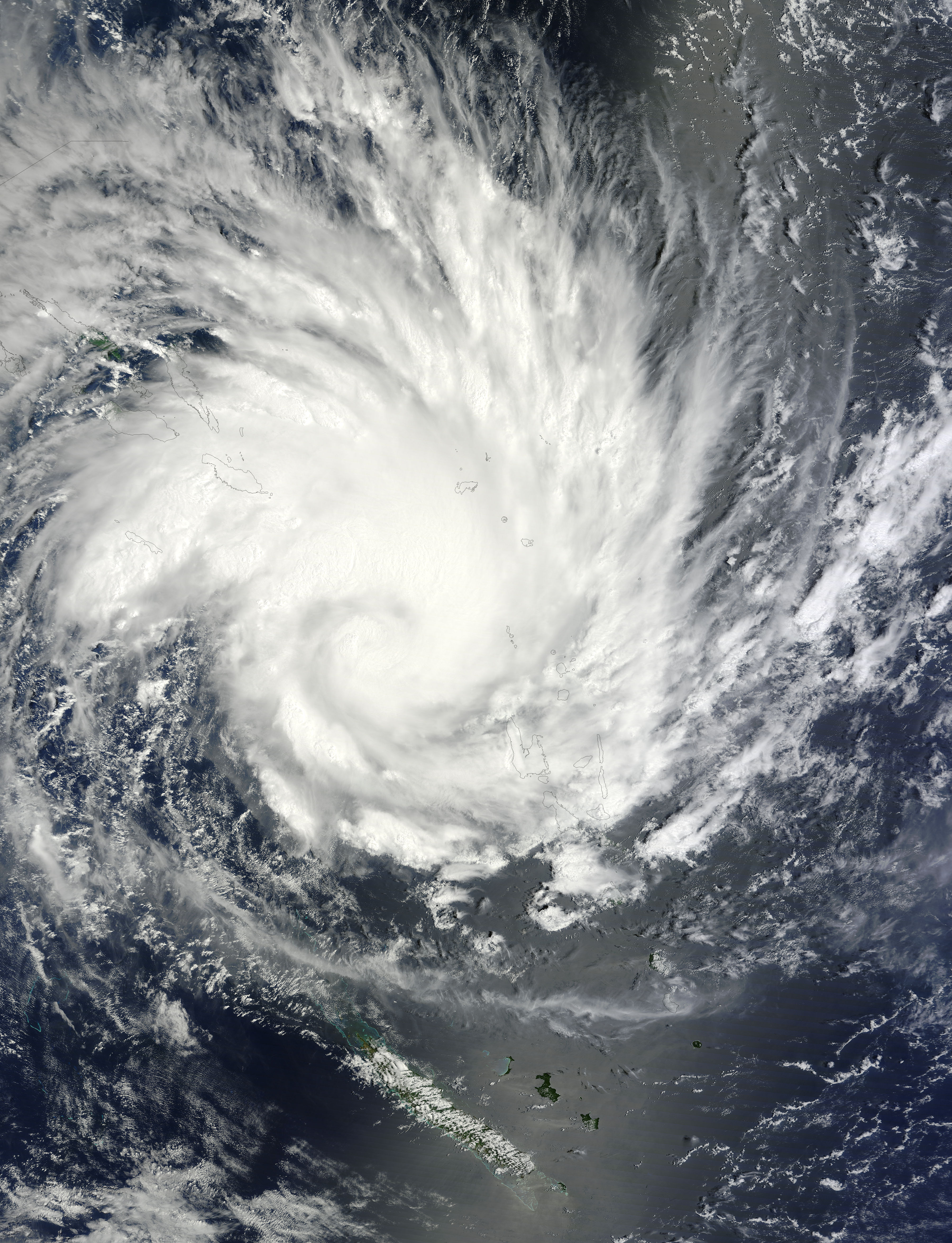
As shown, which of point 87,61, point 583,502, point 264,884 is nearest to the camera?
point 87,61

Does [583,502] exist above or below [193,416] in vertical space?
above

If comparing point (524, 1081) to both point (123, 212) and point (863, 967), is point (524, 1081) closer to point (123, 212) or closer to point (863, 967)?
point (863, 967)

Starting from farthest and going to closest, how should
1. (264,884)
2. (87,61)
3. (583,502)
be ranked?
(264,884), (583,502), (87,61)

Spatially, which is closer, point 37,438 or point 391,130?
point 391,130

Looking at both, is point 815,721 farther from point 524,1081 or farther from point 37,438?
point 37,438

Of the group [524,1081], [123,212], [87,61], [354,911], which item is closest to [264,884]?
[354,911]

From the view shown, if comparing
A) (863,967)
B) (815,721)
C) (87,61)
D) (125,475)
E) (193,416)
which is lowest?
(863,967)

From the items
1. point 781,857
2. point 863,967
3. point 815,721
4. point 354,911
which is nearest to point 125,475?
point 354,911
